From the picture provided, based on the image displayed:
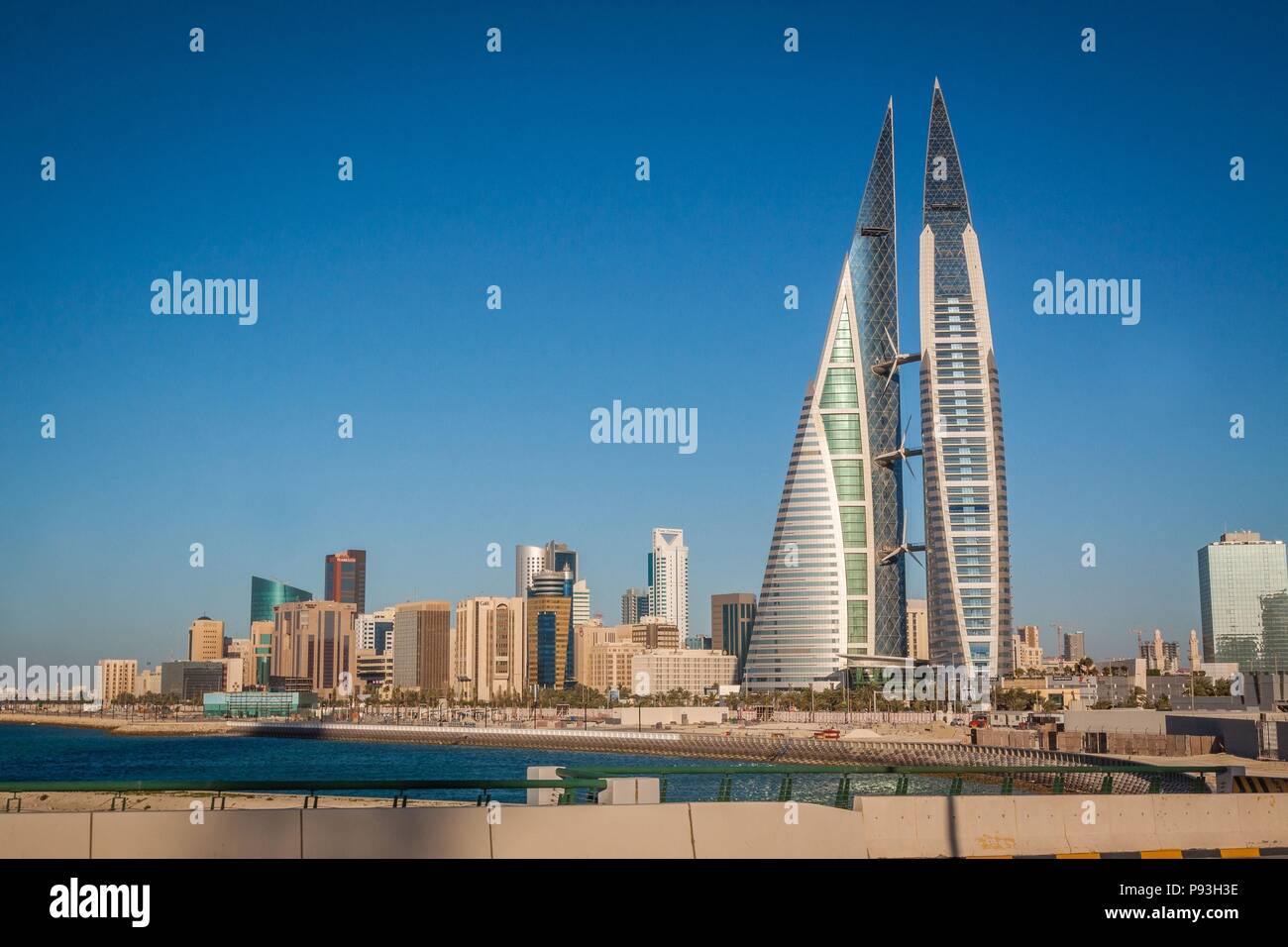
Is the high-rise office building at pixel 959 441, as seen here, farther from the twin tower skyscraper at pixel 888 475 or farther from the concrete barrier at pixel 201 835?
the concrete barrier at pixel 201 835

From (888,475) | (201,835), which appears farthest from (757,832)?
(888,475)

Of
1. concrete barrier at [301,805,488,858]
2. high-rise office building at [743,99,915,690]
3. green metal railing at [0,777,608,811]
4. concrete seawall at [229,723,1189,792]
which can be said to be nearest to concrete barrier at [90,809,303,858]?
concrete barrier at [301,805,488,858]

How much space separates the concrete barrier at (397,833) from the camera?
1359 cm

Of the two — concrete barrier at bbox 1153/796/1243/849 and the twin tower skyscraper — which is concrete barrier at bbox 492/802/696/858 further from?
the twin tower skyscraper

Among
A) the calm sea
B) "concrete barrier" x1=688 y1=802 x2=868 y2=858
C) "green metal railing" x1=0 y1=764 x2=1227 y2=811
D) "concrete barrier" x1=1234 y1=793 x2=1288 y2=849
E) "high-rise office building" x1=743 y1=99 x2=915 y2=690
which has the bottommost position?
the calm sea

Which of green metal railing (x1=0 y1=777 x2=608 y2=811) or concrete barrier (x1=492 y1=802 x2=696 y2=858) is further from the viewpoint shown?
green metal railing (x1=0 y1=777 x2=608 y2=811)

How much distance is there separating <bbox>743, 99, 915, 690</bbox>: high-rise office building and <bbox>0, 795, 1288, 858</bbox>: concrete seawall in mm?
141539

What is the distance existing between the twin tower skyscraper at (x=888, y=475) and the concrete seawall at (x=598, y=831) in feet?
441

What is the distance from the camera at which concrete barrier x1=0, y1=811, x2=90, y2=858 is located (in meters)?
13.4

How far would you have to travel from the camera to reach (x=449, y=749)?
129 metres

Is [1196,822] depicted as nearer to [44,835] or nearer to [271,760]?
[44,835]
